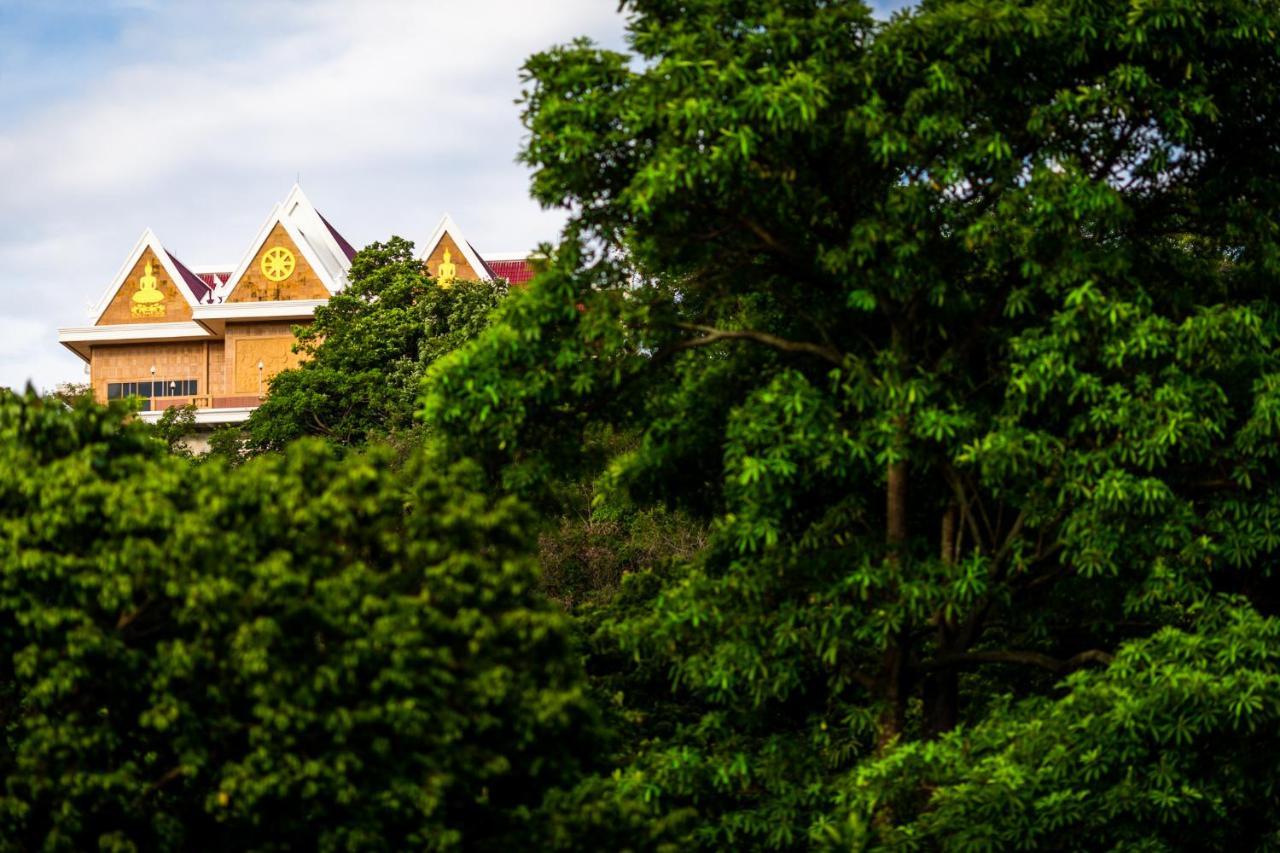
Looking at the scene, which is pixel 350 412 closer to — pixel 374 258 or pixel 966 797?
pixel 374 258

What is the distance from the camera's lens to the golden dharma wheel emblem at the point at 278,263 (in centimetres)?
5491

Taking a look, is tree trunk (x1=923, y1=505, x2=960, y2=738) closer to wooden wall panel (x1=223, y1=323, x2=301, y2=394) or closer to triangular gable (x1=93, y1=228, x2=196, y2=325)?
wooden wall panel (x1=223, y1=323, x2=301, y2=394)

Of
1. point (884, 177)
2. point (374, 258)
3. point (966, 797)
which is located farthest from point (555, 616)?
point (374, 258)

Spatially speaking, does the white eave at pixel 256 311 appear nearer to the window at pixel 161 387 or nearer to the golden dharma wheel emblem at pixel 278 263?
the golden dharma wheel emblem at pixel 278 263

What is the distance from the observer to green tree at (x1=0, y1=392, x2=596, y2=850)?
10883 mm

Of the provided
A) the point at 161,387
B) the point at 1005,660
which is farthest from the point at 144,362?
the point at 1005,660

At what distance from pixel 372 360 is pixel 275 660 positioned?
94.8ft

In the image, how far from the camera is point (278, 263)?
181 ft

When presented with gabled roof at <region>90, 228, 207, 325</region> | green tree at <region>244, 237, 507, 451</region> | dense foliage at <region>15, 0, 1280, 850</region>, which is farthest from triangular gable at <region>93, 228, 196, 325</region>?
dense foliage at <region>15, 0, 1280, 850</region>

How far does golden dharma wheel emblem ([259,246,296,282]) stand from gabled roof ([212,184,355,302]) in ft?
1.34

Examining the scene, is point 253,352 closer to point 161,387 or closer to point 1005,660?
point 161,387

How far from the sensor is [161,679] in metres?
11.0

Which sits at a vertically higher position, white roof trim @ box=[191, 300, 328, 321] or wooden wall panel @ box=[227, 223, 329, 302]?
wooden wall panel @ box=[227, 223, 329, 302]

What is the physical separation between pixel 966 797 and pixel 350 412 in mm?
27210
